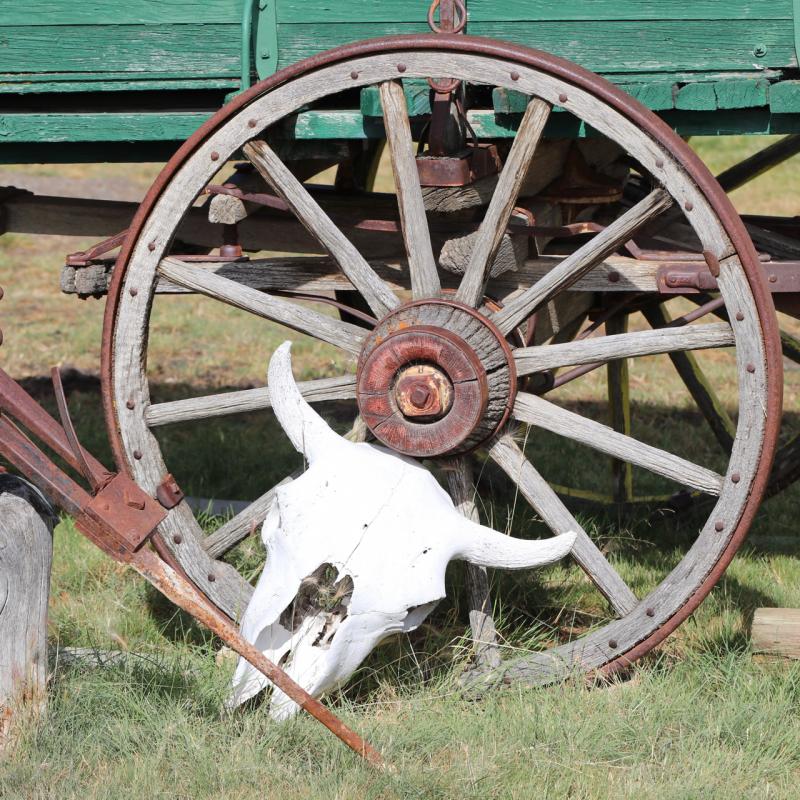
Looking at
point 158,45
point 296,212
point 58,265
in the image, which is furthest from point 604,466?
point 58,265

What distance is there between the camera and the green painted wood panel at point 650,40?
2.83 meters

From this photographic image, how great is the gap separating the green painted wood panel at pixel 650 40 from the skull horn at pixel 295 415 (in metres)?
0.91

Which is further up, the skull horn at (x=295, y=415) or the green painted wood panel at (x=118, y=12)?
the green painted wood panel at (x=118, y=12)

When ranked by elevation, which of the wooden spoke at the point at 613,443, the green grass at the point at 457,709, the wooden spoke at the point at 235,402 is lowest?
the green grass at the point at 457,709

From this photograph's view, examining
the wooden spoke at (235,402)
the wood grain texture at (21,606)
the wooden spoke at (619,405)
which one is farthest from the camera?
the wooden spoke at (619,405)

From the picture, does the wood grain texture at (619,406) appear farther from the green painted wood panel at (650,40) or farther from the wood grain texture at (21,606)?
the wood grain texture at (21,606)

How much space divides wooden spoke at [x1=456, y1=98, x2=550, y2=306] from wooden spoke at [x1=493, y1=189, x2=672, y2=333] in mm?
102

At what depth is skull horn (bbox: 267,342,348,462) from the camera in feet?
9.50

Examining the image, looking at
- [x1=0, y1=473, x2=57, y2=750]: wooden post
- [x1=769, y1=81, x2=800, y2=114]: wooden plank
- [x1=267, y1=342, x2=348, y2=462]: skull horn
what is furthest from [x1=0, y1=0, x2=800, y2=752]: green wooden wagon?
[x1=0, y1=473, x2=57, y2=750]: wooden post

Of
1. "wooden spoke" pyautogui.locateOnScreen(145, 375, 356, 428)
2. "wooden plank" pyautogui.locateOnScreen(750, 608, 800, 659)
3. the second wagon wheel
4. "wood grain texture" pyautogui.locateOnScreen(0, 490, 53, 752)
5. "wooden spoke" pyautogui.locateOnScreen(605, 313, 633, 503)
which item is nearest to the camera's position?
"wood grain texture" pyautogui.locateOnScreen(0, 490, 53, 752)

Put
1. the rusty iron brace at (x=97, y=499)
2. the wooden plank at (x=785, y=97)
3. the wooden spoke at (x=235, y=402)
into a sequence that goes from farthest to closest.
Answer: the wooden spoke at (x=235, y=402)
the wooden plank at (x=785, y=97)
the rusty iron brace at (x=97, y=499)

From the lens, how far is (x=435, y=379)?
2789 mm

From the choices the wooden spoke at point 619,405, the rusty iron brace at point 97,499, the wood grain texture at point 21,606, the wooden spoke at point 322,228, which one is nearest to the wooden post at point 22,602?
the wood grain texture at point 21,606

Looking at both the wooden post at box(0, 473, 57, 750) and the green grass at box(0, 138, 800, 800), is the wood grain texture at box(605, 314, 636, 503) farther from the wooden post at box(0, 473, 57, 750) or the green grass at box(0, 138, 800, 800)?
the wooden post at box(0, 473, 57, 750)
